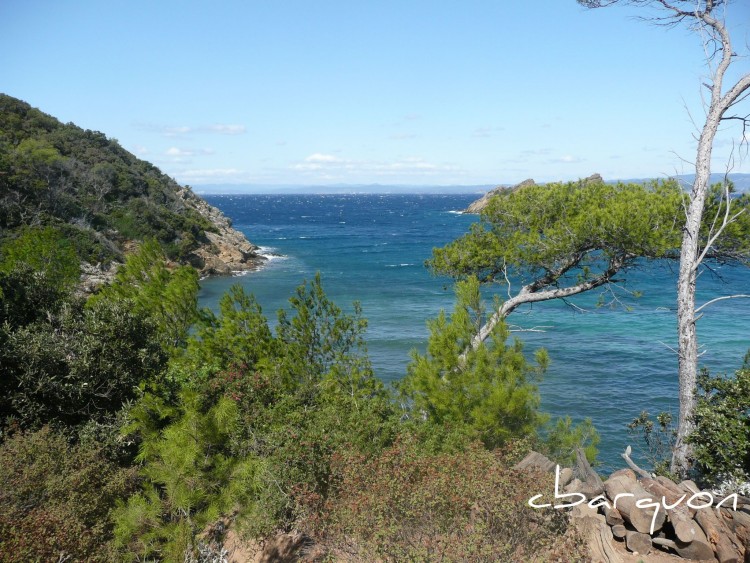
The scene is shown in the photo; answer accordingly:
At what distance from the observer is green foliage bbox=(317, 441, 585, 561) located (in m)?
6.75

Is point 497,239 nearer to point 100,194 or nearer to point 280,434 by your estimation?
point 280,434

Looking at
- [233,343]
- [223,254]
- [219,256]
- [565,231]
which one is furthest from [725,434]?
[223,254]

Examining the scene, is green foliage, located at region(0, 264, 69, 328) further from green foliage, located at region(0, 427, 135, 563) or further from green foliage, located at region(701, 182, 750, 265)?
green foliage, located at region(701, 182, 750, 265)

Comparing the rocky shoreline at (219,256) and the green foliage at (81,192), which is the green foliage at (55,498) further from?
the green foliage at (81,192)

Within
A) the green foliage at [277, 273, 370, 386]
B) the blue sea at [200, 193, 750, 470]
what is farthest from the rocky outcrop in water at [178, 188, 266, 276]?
the green foliage at [277, 273, 370, 386]

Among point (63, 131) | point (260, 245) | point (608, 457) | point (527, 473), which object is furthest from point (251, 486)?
point (260, 245)

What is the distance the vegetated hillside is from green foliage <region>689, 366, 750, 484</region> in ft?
138

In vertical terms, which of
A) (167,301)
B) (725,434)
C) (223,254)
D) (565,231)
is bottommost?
(223,254)

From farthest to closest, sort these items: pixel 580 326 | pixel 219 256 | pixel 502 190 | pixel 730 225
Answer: pixel 219 256, pixel 580 326, pixel 502 190, pixel 730 225

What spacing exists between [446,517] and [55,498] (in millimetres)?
6036

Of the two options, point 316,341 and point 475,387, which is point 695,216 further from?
point 316,341

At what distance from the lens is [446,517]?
729 cm

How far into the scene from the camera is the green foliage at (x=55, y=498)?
7.02 metres

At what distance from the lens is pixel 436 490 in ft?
24.1
